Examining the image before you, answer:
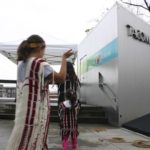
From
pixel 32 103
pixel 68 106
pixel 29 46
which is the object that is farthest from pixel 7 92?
pixel 32 103

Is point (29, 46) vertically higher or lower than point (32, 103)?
higher

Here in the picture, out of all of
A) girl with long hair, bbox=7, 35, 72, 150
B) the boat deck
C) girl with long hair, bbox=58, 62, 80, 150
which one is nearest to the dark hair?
girl with long hair, bbox=7, 35, 72, 150

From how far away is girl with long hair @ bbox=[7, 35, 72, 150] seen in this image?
3.25 meters

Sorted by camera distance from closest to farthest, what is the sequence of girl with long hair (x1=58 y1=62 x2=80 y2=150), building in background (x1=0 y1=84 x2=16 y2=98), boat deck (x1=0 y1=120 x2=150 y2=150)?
girl with long hair (x1=58 y1=62 x2=80 y2=150)
boat deck (x1=0 y1=120 x2=150 y2=150)
building in background (x1=0 y1=84 x2=16 y2=98)

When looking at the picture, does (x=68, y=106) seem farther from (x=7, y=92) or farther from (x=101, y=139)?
(x=7, y=92)

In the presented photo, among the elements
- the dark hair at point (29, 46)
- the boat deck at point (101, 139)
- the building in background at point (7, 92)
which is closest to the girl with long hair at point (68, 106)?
the boat deck at point (101, 139)

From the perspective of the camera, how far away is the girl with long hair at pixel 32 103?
3.25 m

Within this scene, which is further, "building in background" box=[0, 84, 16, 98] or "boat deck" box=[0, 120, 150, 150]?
"building in background" box=[0, 84, 16, 98]

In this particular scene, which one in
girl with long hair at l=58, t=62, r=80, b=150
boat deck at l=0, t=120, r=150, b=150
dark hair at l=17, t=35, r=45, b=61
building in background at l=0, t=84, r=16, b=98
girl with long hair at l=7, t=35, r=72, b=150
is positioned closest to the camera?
girl with long hair at l=7, t=35, r=72, b=150

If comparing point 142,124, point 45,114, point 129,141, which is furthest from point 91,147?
point 45,114

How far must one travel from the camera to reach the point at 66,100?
20.6 ft

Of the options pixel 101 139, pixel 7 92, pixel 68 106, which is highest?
pixel 7 92

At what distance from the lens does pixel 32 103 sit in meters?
3.25

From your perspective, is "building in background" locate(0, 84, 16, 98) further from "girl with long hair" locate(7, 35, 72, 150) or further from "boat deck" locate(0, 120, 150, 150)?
"girl with long hair" locate(7, 35, 72, 150)
